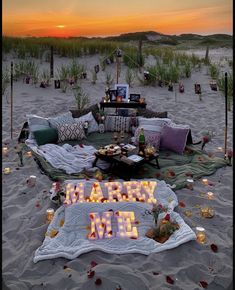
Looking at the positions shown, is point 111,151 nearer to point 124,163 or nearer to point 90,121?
point 124,163

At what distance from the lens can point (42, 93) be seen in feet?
34.5

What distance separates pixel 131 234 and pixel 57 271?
879mm

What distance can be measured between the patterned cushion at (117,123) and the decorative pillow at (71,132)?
733 millimetres

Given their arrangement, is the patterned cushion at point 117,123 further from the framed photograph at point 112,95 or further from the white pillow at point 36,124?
the white pillow at point 36,124

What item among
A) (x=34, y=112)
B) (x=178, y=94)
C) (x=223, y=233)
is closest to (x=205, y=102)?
(x=178, y=94)

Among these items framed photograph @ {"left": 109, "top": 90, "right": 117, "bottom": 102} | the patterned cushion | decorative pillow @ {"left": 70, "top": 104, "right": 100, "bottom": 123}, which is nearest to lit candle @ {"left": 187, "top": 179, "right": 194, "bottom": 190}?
the patterned cushion

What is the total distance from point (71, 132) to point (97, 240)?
10.4 feet

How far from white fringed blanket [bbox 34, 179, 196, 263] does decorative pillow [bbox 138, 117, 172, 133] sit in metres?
2.12

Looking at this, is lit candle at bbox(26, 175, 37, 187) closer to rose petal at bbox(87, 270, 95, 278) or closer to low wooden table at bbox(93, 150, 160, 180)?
low wooden table at bbox(93, 150, 160, 180)

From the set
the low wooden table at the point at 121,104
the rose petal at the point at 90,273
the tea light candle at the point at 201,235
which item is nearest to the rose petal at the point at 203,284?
the tea light candle at the point at 201,235

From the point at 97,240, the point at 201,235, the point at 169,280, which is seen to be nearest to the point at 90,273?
the point at 97,240

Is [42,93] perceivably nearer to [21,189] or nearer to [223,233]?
[21,189]

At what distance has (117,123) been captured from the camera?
7121 millimetres

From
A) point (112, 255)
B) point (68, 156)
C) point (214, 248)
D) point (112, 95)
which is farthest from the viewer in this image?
point (112, 95)
